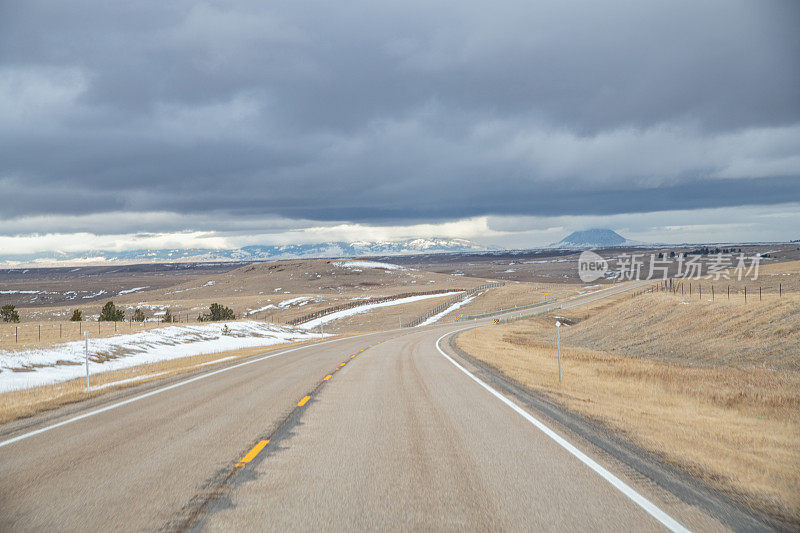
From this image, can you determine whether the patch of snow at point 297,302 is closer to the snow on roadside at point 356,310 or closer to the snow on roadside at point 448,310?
the snow on roadside at point 356,310

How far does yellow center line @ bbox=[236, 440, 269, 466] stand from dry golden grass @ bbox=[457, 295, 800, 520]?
540 cm

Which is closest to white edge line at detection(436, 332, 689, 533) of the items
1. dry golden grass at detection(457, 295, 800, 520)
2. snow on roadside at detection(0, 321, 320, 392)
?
dry golden grass at detection(457, 295, 800, 520)

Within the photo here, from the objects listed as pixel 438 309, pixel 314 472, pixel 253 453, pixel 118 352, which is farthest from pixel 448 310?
pixel 314 472

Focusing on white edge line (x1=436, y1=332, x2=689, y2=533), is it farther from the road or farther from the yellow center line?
the yellow center line

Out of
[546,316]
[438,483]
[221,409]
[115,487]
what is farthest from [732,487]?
[546,316]

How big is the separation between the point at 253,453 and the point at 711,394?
39.7 ft

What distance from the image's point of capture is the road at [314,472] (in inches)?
190

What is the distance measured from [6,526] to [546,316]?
208ft

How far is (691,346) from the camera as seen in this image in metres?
26.6

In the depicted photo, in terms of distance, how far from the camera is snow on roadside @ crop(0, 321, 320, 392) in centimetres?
1829

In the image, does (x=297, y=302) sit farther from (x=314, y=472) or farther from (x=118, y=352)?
(x=314, y=472)

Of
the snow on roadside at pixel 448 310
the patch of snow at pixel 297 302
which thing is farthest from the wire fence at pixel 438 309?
the patch of snow at pixel 297 302

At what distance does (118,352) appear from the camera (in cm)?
2561

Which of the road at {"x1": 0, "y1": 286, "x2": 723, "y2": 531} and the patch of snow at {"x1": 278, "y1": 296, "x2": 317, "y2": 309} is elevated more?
the road at {"x1": 0, "y1": 286, "x2": 723, "y2": 531}
